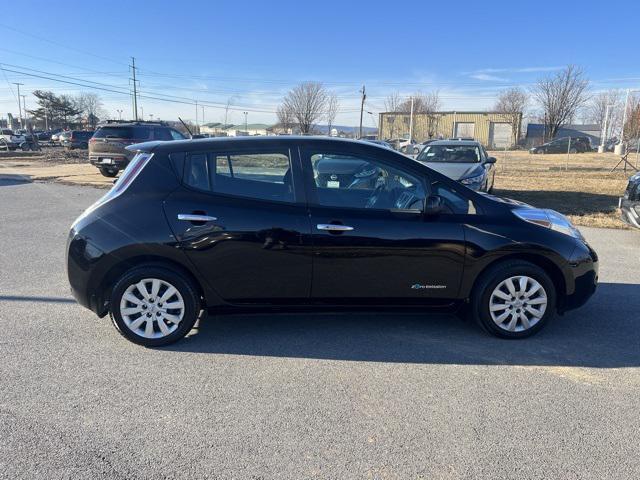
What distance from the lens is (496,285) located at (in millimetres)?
4176

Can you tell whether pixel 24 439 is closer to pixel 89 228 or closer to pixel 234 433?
pixel 234 433

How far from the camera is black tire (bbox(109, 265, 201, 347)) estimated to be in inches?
157

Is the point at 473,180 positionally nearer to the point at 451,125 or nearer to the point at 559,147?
the point at 559,147

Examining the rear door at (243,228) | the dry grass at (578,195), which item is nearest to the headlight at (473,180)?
the dry grass at (578,195)

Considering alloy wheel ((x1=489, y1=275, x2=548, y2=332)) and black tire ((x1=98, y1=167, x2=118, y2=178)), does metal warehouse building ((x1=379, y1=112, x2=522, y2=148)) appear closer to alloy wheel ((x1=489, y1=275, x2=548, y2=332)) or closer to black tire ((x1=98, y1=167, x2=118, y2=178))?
black tire ((x1=98, y1=167, x2=118, y2=178))

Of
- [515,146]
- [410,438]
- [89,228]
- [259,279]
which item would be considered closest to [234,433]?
[410,438]

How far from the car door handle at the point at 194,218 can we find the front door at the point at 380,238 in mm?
828

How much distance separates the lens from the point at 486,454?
275 centimetres

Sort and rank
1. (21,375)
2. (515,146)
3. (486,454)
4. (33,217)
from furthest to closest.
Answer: (515,146) < (33,217) < (21,375) < (486,454)

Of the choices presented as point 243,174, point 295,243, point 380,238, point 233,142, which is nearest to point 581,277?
point 380,238

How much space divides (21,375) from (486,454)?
3.21 m

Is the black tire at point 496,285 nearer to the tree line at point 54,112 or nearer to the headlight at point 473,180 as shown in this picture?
the headlight at point 473,180

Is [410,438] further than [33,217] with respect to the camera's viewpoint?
No

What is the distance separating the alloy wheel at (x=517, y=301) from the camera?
13.8 ft
